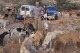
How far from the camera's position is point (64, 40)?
14.7 metres

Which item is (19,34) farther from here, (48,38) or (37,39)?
(37,39)

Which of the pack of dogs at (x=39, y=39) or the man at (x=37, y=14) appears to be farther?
the man at (x=37, y=14)

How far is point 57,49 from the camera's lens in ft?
46.6

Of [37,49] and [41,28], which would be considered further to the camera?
[41,28]

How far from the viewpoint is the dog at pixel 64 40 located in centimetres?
1420

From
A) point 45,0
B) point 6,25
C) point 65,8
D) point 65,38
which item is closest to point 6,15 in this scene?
point 6,25

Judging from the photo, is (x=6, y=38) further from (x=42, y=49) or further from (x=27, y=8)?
(x=27, y=8)

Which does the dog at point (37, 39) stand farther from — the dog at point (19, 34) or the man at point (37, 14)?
the man at point (37, 14)

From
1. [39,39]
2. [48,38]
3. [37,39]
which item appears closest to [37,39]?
[37,39]

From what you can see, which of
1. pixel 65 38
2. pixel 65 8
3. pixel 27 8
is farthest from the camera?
pixel 65 8

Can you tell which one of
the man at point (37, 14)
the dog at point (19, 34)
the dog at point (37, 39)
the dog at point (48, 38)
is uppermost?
the man at point (37, 14)

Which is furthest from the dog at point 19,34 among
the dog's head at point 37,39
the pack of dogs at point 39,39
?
the dog's head at point 37,39

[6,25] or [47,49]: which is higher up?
[47,49]

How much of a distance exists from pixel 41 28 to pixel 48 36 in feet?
4.66
